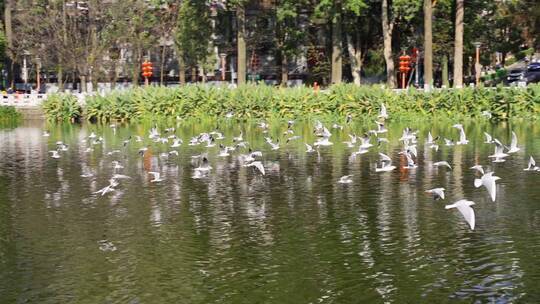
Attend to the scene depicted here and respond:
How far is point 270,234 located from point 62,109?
44.4 meters

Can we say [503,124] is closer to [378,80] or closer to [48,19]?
[378,80]

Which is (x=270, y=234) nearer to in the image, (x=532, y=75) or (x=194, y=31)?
(x=194, y=31)

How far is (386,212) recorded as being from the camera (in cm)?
2714

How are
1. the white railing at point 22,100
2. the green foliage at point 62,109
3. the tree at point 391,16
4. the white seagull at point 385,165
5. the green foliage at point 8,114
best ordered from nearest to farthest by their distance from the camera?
1. the white seagull at point 385,165
2. the tree at point 391,16
3. the green foliage at point 62,109
4. the green foliage at point 8,114
5. the white railing at point 22,100

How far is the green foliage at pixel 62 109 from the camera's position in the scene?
6625 centimetres

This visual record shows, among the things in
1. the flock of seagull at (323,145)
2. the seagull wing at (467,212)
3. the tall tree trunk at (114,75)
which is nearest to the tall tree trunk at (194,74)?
the tall tree trunk at (114,75)

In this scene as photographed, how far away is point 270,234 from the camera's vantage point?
24609 millimetres

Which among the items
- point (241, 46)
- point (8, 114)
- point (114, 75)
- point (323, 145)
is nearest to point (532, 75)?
point (241, 46)

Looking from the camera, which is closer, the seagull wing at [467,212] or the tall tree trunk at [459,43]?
the seagull wing at [467,212]

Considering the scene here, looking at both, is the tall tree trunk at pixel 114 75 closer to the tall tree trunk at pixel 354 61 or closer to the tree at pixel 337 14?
the tall tree trunk at pixel 354 61

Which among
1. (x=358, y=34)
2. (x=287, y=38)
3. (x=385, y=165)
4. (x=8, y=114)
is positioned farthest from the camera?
(x=287, y=38)

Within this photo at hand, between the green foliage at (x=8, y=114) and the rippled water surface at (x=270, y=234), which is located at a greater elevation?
the green foliage at (x=8, y=114)

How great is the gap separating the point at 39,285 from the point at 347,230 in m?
8.25

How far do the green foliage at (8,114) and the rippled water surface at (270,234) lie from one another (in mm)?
29325
